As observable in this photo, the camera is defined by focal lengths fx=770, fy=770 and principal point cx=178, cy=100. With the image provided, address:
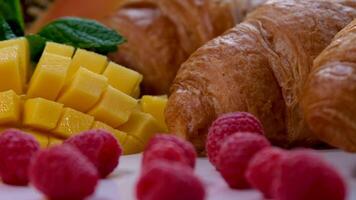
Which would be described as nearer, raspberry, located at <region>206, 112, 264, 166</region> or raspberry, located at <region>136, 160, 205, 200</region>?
raspberry, located at <region>136, 160, 205, 200</region>

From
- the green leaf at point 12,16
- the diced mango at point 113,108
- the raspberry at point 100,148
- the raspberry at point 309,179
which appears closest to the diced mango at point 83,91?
the diced mango at point 113,108

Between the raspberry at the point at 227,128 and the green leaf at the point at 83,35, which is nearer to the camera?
the raspberry at the point at 227,128

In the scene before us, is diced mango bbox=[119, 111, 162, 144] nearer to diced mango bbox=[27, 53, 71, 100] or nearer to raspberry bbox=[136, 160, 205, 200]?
diced mango bbox=[27, 53, 71, 100]

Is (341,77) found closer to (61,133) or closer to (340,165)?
(340,165)

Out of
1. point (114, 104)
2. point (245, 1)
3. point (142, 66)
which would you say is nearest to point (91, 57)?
point (114, 104)

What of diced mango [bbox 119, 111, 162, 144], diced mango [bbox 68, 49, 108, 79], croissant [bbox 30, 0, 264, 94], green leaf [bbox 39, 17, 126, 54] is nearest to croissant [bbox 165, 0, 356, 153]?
diced mango [bbox 119, 111, 162, 144]

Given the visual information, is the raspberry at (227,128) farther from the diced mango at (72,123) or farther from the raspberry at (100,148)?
the diced mango at (72,123)
